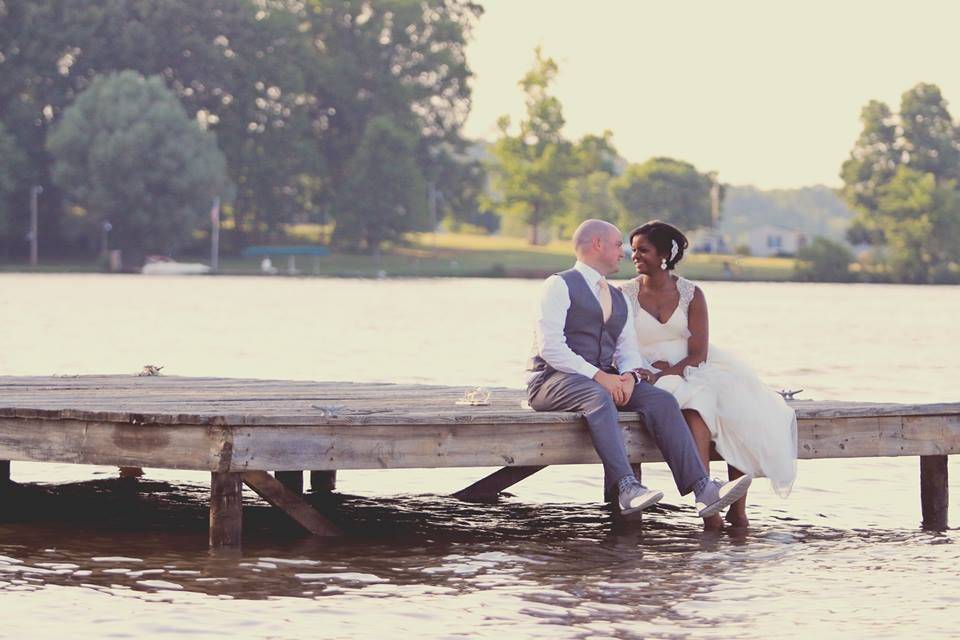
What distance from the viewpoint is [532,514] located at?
12.0 meters

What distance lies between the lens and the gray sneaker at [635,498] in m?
9.67

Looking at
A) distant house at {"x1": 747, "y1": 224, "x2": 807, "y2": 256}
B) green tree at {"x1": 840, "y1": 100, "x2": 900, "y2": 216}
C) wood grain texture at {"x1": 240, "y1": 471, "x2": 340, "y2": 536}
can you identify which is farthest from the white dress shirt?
distant house at {"x1": 747, "y1": 224, "x2": 807, "y2": 256}

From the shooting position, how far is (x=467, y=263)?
361ft

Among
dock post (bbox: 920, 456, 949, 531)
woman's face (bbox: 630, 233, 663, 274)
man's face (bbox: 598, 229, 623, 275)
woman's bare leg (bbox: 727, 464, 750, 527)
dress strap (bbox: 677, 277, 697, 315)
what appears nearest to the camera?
man's face (bbox: 598, 229, 623, 275)

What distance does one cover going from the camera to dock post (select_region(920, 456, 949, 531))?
11648 mm

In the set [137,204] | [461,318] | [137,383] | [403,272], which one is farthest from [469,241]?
[137,383]

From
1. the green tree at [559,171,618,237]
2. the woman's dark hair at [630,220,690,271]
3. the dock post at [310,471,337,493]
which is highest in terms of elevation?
the green tree at [559,171,618,237]

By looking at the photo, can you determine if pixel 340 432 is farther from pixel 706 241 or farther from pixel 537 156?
pixel 706 241

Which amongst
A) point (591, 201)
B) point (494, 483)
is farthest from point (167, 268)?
point (494, 483)

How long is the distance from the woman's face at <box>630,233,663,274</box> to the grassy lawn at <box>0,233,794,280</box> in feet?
283

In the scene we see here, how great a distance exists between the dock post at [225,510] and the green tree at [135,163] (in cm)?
8144

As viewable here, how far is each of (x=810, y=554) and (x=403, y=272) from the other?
94372 millimetres

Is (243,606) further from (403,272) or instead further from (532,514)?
(403,272)

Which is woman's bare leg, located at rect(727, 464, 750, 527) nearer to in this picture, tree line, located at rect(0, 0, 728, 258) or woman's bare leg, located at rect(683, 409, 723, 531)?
woman's bare leg, located at rect(683, 409, 723, 531)
